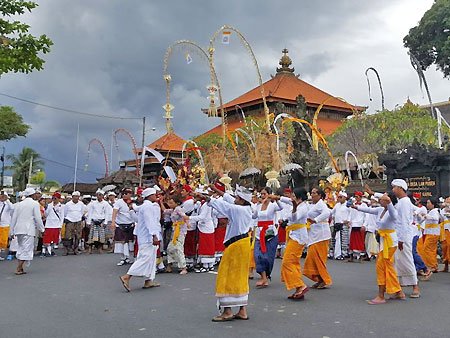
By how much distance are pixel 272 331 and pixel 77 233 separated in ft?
31.0

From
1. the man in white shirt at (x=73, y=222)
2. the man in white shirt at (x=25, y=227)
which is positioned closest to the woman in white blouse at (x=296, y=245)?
the man in white shirt at (x=25, y=227)

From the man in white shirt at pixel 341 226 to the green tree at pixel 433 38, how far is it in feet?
84.6

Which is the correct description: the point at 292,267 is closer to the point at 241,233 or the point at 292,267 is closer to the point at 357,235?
the point at 241,233

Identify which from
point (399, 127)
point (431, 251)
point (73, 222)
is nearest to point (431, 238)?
point (431, 251)

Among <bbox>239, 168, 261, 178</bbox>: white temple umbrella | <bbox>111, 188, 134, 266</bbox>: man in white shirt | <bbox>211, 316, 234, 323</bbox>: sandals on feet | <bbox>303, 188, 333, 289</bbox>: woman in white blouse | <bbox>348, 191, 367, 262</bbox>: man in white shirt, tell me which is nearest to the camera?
<bbox>211, 316, 234, 323</bbox>: sandals on feet

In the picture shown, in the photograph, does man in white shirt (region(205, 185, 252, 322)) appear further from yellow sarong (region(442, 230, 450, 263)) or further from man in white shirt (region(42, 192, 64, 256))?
man in white shirt (region(42, 192, 64, 256))

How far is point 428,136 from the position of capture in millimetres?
22359

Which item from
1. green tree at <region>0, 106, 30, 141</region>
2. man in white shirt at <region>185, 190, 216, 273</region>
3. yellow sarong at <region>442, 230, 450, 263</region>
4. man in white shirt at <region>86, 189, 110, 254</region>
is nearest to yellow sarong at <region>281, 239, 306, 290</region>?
man in white shirt at <region>185, 190, 216, 273</region>

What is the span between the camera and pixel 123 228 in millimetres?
10789

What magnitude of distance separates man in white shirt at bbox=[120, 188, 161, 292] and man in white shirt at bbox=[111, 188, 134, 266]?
3.14 m

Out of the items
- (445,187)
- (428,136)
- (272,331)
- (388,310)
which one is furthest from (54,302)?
(428,136)

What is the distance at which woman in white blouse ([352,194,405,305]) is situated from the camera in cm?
636

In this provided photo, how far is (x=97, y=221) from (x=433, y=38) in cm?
3239

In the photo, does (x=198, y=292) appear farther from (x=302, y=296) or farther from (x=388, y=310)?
(x=388, y=310)
